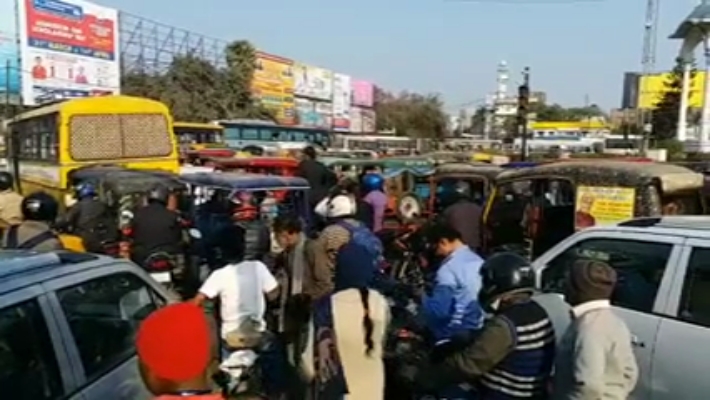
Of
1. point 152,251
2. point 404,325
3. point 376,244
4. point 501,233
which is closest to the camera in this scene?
point 404,325

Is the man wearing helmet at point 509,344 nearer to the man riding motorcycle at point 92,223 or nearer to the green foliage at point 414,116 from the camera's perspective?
the man riding motorcycle at point 92,223

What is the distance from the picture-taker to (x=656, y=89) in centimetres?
9025

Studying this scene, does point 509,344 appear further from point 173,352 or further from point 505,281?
point 173,352

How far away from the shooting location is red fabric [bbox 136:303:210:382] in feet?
7.12

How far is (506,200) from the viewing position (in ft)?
31.4

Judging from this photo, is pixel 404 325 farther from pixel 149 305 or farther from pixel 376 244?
pixel 149 305

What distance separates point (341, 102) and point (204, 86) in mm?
28111

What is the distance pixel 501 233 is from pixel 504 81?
118m

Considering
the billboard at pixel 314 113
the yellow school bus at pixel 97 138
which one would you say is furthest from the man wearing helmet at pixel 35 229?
the billboard at pixel 314 113

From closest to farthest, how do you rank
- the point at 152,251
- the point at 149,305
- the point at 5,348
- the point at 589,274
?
the point at 5,348 → the point at 589,274 → the point at 149,305 → the point at 152,251

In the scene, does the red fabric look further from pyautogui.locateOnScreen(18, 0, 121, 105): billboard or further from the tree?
the tree

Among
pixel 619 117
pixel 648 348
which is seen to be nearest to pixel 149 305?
pixel 648 348

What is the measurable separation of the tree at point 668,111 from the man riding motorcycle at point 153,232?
7042cm

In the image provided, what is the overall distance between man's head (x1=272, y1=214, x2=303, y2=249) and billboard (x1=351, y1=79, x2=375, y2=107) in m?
82.7
